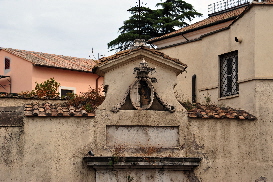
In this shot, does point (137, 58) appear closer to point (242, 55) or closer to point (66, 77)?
point (242, 55)

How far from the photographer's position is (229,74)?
61.4 ft

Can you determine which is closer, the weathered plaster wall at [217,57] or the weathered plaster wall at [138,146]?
the weathered plaster wall at [138,146]

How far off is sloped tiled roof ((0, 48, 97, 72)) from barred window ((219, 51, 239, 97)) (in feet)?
36.6

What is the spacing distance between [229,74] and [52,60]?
13315mm

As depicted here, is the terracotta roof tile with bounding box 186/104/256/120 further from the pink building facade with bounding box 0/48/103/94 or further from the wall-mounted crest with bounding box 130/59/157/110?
the pink building facade with bounding box 0/48/103/94

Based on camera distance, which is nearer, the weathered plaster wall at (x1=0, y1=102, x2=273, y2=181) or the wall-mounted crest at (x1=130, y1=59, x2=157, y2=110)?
the weathered plaster wall at (x1=0, y1=102, x2=273, y2=181)

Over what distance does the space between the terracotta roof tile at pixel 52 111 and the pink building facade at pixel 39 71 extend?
11.9m

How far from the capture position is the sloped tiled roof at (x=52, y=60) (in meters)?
28.5

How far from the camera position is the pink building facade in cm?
2830

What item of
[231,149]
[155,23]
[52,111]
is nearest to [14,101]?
[52,111]

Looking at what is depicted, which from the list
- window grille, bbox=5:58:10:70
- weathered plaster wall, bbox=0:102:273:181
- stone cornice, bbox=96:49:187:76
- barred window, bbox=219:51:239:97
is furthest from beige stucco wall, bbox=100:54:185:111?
window grille, bbox=5:58:10:70

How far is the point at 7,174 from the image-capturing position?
14.6 meters

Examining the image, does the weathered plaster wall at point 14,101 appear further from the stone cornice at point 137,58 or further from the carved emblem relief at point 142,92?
the carved emblem relief at point 142,92

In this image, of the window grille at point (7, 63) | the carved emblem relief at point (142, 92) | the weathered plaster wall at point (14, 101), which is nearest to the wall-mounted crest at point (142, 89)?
the carved emblem relief at point (142, 92)
